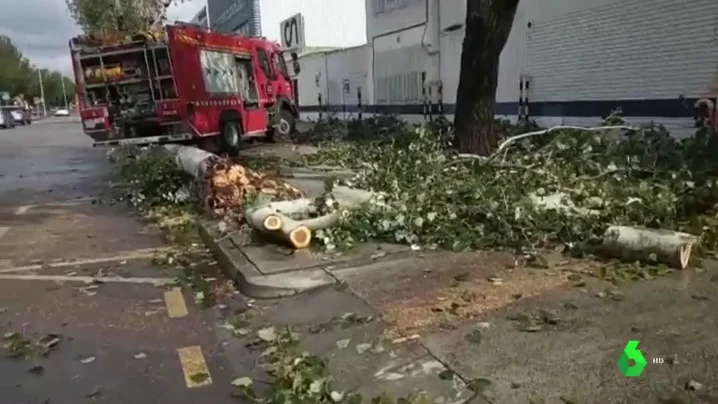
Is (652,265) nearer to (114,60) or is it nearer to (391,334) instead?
(391,334)

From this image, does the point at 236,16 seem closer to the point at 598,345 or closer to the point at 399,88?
the point at 399,88

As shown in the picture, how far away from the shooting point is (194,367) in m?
4.16

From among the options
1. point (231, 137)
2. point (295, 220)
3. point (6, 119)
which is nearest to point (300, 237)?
point (295, 220)

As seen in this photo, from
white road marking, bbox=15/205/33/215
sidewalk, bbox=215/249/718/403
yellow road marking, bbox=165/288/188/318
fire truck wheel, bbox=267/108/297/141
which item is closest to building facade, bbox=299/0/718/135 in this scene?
fire truck wheel, bbox=267/108/297/141

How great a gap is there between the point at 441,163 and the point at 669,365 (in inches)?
191

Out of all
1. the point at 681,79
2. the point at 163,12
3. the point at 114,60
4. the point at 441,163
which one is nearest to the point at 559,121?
the point at 681,79

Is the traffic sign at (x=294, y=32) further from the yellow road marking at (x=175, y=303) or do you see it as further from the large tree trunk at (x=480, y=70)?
the yellow road marking at (x=175, y=303)

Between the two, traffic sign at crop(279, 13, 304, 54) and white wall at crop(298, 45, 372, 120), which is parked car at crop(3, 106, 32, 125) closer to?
traffic sign at crop(279, 13, 304, 54)

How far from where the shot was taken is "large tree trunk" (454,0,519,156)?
901 centimetres

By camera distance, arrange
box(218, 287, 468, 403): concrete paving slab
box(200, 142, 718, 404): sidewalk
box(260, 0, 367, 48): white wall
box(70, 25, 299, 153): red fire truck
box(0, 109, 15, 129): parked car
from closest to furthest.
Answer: box(200, 142, 718, 404): sidewalk, box(218, 287, 468, 403): concrete paving slab, box(70, 25, 299, 153): red fire truck, box(260, 0, 367, 48): white wall, box(0, 109, 15, 129): parked car

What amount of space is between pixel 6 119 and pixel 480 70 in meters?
51.6

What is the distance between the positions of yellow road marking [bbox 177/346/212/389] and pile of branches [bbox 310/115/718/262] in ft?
7.23

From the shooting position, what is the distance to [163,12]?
32875mm

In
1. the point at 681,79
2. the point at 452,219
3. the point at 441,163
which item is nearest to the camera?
the point at 452,219
